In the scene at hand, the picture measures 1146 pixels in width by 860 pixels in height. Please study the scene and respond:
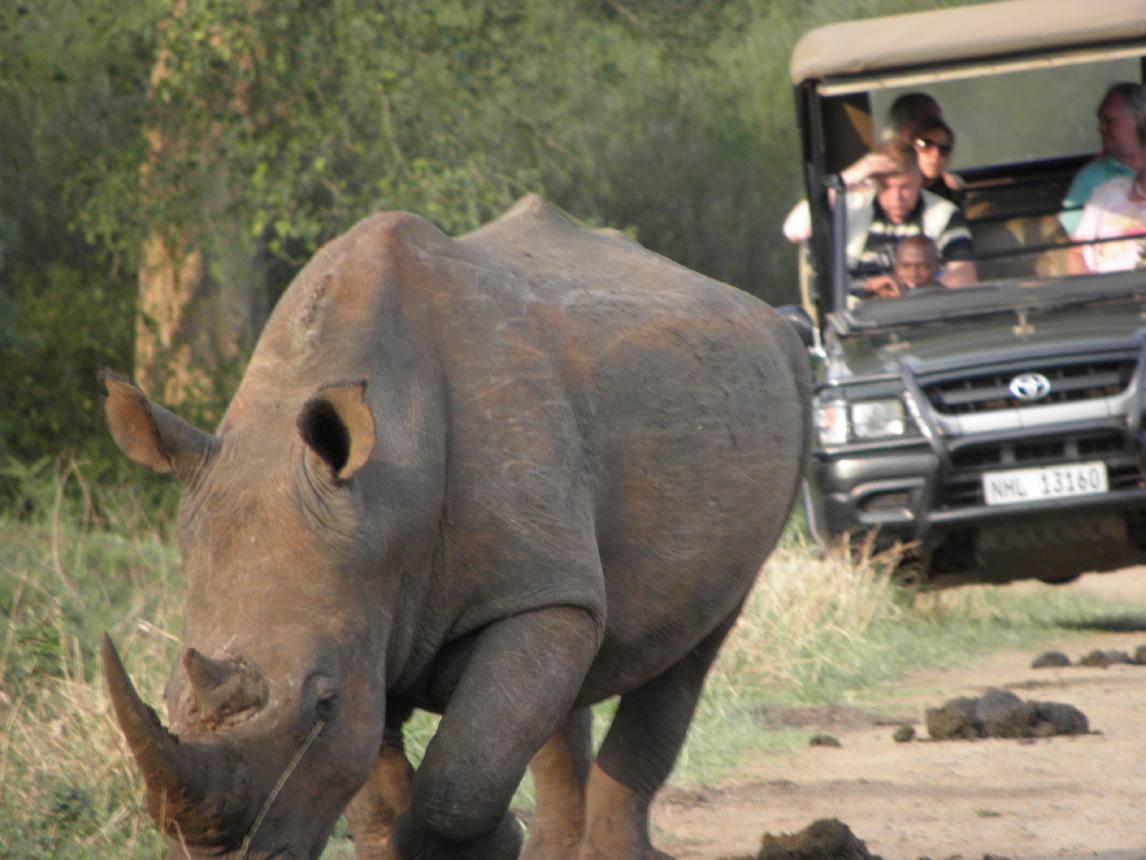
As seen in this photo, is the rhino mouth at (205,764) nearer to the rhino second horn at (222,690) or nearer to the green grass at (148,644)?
the rhino second horn at (222,690)

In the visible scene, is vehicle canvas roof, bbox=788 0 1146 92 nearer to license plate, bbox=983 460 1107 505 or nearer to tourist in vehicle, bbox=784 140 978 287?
tourist in vehicle, bbox=784 140 978 287

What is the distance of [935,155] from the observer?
32.3ft

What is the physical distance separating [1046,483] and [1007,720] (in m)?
1.98

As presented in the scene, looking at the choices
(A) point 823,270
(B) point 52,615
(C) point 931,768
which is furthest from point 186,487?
(A) point 823,270

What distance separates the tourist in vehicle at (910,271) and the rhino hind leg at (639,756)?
4.41 meters

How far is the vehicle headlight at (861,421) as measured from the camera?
28.3 feet

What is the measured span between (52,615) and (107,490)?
5545mm

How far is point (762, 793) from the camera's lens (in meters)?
6.00

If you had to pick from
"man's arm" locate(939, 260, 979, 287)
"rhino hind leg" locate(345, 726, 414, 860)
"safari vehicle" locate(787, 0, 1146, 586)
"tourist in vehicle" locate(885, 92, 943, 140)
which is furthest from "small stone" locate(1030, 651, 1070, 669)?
"rhino hind leg" locate(345, 726, 414, 860)

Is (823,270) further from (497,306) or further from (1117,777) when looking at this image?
(497,306)

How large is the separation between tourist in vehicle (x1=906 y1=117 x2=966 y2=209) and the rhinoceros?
4991 millimetres

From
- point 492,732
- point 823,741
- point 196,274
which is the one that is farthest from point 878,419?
point 196,274

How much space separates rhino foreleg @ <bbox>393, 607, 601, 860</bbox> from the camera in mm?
3650

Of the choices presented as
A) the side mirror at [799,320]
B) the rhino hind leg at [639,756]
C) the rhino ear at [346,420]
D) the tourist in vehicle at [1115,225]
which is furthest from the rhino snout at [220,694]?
the tourist in vehicle at [1115,225]
